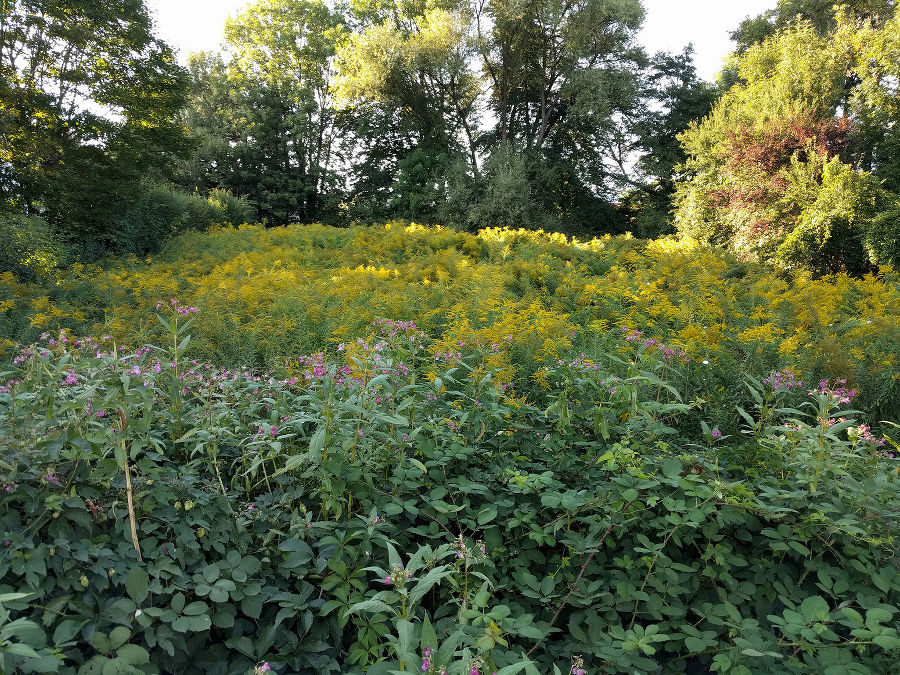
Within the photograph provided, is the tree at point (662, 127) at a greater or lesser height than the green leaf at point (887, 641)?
greater

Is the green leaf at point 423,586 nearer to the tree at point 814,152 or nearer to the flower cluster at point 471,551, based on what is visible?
the flower cluster at point 471,551

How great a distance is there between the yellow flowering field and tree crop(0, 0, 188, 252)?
216cm

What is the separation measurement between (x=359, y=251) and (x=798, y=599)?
8.53 m

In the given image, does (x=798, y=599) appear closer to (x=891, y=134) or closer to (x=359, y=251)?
(x=359, y=251)

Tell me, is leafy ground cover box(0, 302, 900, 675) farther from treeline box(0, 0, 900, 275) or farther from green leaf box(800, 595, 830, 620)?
treeline box(0, 0, 900, 275)

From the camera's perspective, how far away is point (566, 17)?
64.5ft

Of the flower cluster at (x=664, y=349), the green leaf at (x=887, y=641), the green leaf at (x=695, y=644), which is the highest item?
the flower cluster at (x=664, y=349)

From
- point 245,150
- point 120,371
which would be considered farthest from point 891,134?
point 245,150

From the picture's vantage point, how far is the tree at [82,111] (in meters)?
9.41

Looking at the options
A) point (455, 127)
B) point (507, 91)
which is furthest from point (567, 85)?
point (455, 127)

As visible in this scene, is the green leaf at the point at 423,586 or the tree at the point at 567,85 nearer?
the green leaf at the point at 423,586

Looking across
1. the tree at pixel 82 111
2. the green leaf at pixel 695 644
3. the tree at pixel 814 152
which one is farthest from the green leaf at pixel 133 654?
the tree at pixel 814 152

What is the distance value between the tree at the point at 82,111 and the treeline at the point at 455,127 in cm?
4

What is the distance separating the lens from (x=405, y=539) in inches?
74.5
